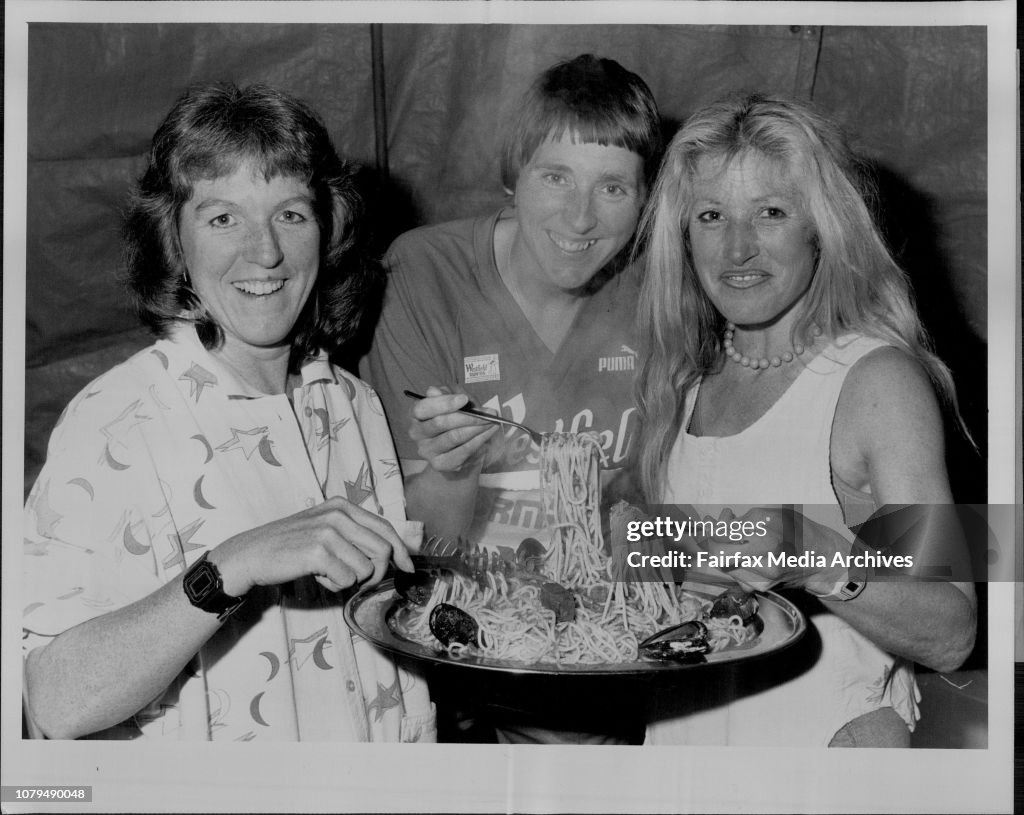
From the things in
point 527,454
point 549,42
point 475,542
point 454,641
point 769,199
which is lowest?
point 454,641

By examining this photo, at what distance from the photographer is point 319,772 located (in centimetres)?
262

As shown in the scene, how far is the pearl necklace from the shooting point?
248cm

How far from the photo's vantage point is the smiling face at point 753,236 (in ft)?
8.11

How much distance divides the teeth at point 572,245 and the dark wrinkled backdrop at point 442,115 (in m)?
0.19

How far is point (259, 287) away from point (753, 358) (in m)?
1.16

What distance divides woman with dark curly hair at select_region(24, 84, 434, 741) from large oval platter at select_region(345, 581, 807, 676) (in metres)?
0.07

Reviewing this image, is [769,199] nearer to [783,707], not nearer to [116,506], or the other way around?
[783,707]

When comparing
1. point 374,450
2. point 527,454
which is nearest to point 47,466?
point 374,450

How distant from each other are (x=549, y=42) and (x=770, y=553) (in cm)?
136

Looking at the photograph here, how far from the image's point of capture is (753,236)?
2.48 meters

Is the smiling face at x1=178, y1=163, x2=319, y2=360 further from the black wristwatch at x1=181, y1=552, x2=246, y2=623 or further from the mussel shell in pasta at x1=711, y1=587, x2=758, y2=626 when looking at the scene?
the mussel shell in pasta at x1=711, y1=587, x2=758, y2=626

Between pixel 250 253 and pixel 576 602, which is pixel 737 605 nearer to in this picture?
pixel 576 602

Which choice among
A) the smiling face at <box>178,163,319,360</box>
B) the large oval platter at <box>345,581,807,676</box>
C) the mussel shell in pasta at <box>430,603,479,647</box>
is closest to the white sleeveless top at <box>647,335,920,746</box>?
the large oval platter at <box>345,581,807,676</box>

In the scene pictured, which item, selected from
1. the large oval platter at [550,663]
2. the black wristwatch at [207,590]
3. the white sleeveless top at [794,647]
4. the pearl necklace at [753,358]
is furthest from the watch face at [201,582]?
the pearl necklace at [753,358]
